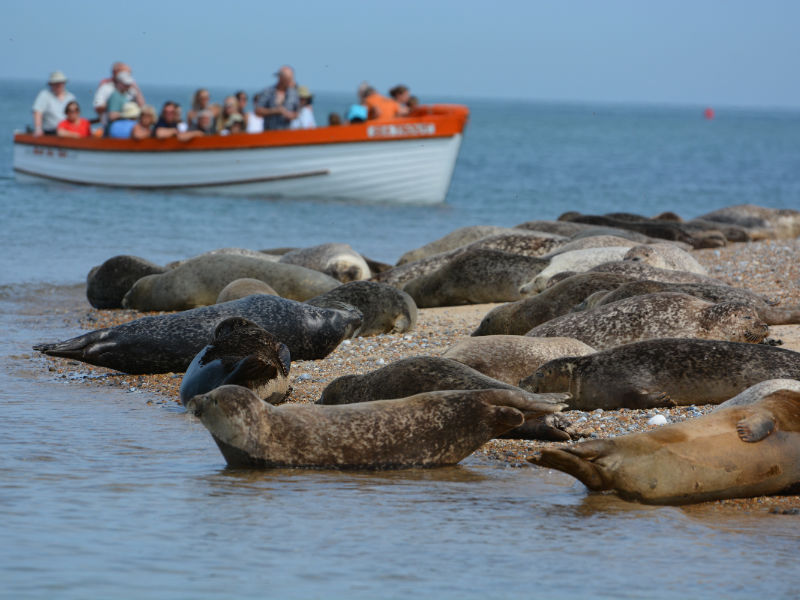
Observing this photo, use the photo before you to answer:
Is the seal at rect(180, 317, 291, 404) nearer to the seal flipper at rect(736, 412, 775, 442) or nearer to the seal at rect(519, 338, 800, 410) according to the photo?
the seal at rect(519, 338, 800, 410)

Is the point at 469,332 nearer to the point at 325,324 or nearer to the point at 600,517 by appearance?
the point at 325,324

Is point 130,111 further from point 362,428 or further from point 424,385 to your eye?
point 362,428

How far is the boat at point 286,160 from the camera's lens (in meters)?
21.0

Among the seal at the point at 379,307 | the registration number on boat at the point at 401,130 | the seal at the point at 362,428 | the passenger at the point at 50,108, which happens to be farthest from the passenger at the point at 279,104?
the seal at the point at 362,428

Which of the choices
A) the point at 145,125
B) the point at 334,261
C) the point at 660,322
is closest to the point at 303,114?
the point at 145,125

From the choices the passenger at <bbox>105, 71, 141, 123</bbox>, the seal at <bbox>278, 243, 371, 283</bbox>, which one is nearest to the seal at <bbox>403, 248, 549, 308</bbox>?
the seal at <bbox>278, 243, 371, 283</bbox>

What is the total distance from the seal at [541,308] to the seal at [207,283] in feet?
6.66

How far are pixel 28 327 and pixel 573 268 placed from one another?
4488mm

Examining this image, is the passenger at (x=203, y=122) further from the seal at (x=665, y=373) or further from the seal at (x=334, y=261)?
the seal at (x=665, y=373)

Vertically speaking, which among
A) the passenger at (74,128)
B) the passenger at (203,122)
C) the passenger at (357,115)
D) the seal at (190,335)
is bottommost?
the seal at (190,335)

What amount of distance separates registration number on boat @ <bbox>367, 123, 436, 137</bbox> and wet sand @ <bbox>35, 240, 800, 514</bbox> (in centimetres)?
938

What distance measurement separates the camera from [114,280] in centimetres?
1019

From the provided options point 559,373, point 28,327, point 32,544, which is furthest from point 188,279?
point 32,544

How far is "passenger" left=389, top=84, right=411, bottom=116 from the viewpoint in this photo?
21.7 meters
